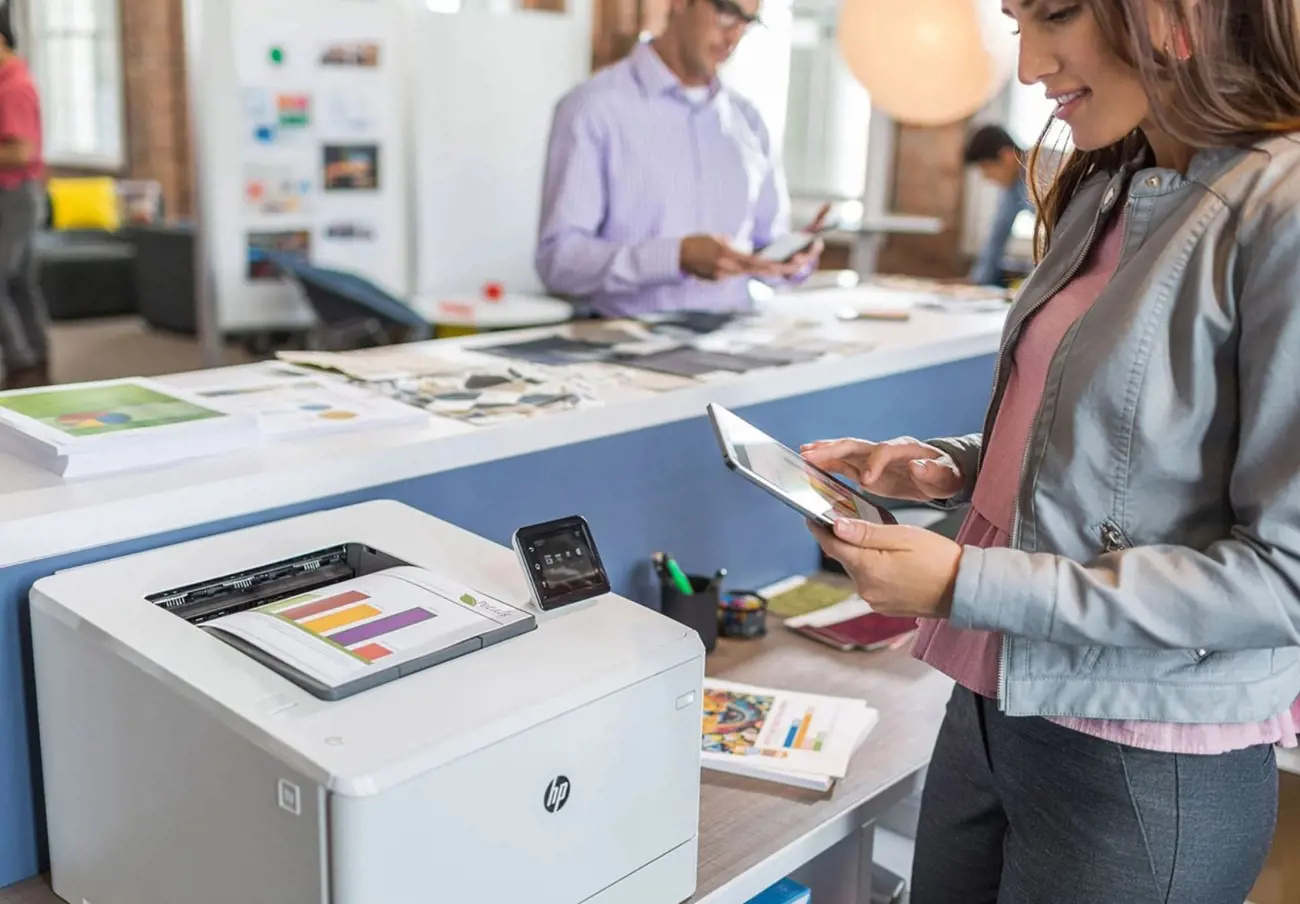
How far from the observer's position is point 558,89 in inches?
216

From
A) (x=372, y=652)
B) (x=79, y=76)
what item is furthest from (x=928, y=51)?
(x=79, y=76)

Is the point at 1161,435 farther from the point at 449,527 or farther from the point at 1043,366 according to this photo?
the point at 449,527

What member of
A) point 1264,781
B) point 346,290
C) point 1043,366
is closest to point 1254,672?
point 1264,781

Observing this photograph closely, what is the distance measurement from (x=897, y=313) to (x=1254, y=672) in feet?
5.52

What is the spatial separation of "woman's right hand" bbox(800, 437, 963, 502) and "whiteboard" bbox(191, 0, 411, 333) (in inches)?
152

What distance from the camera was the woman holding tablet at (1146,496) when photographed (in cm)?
91

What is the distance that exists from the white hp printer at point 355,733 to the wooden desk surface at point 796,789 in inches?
5.6

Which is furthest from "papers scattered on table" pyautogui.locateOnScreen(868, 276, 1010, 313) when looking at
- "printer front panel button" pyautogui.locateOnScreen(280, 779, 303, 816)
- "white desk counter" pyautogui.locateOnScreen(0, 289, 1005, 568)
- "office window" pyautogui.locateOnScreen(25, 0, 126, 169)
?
"office window" pyautogui.locateOnScreen(25, 0, 126, 169)

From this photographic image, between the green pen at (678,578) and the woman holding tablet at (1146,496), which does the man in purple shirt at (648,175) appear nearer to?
the green pen at (678,578)

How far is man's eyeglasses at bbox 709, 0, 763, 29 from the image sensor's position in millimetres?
2545

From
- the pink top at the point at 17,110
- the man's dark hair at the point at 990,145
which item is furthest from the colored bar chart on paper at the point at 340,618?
the man's dark hair at the point at 990,145

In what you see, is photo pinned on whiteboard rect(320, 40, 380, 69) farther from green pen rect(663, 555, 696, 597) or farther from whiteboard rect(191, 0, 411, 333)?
green pen rect(663, 555, 696, 597)

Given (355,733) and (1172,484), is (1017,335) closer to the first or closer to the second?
(1172,484)

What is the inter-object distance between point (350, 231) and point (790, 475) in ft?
13.8
